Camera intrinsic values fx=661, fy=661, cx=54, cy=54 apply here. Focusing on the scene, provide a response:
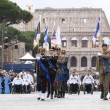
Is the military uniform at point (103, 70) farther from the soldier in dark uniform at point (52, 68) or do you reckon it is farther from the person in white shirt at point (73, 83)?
the person in white shirt at point (73, 83)

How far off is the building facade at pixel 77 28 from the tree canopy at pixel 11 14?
6517cm

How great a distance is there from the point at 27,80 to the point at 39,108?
73.9 ft

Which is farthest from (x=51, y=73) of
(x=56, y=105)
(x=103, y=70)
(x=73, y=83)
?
(x=73, y=83)

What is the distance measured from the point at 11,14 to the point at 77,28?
8447 cm

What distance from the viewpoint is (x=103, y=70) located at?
19.6m

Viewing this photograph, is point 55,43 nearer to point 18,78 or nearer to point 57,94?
point 18,78

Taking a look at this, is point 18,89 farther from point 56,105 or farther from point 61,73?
point 56,105

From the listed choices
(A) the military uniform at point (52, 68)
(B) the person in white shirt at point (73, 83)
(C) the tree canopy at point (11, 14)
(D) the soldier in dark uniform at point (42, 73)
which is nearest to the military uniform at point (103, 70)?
(A) the military uniform at point (52, 68)

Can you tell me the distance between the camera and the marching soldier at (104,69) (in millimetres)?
19625

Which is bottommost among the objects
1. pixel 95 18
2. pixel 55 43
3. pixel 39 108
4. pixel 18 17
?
pixel 39 108

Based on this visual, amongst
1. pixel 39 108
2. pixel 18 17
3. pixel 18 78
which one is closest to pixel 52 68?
pixel 39 108

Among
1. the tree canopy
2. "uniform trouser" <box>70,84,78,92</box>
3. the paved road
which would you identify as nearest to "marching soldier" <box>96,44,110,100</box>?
the paved road

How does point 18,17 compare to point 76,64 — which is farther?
point 76,64

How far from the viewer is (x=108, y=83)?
1969cm
